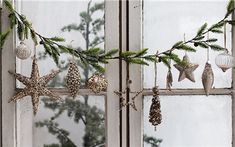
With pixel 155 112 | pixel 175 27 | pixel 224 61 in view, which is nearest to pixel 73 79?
pixel 155 112

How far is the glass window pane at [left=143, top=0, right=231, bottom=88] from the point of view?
1.72 m

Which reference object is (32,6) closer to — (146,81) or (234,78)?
(146,81)

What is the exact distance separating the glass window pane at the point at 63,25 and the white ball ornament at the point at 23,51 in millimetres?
106

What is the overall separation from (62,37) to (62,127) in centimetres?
36

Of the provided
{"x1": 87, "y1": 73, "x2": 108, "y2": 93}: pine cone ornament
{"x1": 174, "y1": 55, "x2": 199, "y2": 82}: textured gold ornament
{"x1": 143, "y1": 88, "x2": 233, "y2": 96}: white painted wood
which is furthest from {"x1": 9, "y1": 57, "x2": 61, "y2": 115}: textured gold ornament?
{"x1": 174, "y1": 55, "x2": 199, "y2": 82}: textured gold ornament

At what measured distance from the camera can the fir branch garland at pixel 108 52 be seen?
5.33ft

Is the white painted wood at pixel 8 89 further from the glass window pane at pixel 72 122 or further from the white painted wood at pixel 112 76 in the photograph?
the white painted wood at pixel 112 76

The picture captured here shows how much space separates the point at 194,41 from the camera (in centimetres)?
166

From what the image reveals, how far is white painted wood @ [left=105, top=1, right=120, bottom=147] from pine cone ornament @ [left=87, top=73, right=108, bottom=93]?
0.08m

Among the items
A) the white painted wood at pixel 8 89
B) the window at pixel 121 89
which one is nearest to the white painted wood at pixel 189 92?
the window at pixel 121 89

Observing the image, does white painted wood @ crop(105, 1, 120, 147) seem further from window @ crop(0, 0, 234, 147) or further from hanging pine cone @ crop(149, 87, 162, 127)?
hanging pine cone @ crop(149, 87, 162, 127)

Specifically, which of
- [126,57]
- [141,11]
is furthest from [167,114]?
[141,11]

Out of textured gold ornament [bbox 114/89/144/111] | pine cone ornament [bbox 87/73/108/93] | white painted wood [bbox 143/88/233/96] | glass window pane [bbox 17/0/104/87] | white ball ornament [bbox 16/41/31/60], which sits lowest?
textured gold ornament [bbox 114/89/144/111]

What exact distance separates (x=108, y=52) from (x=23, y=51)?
1.03ft
